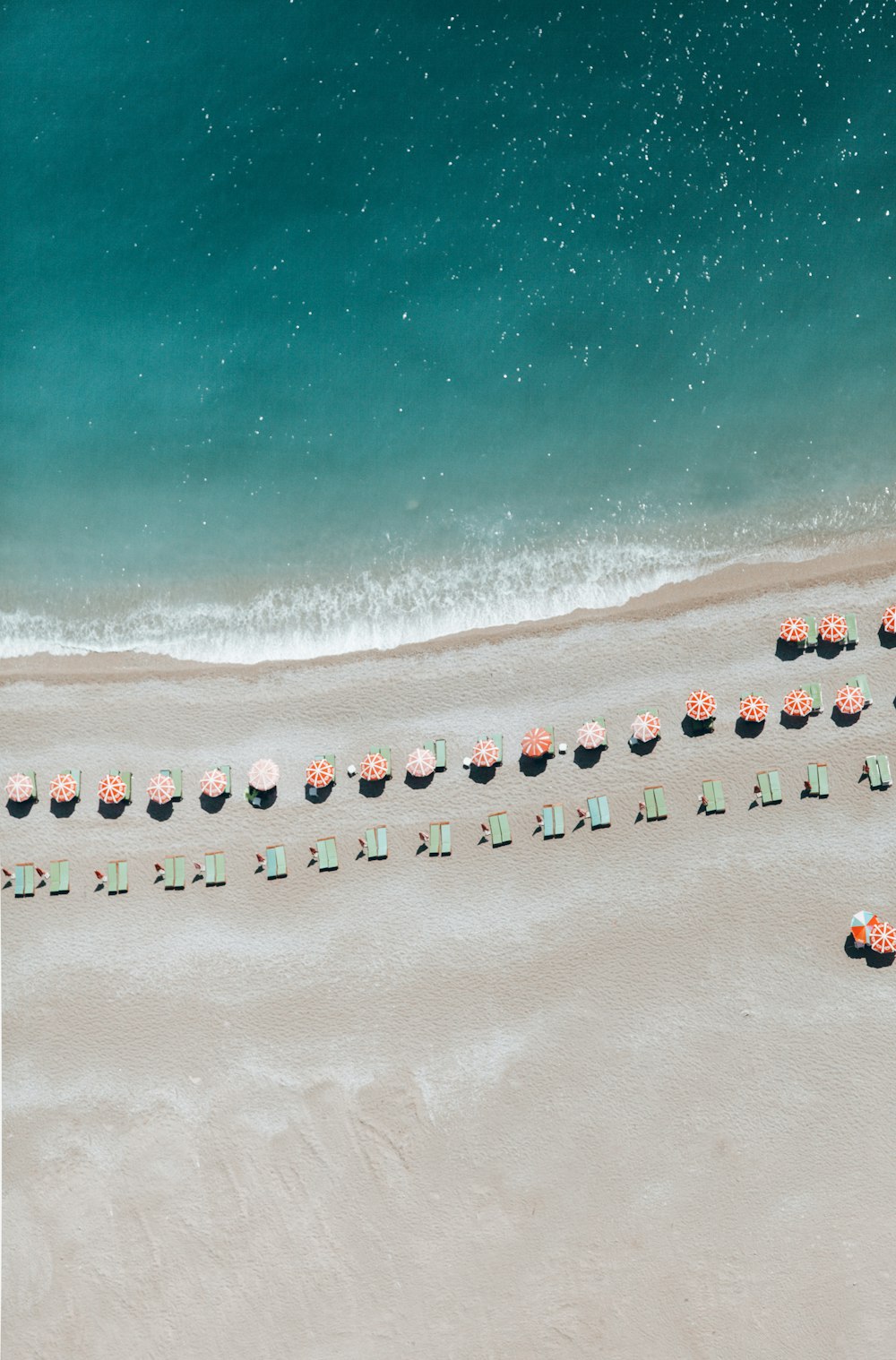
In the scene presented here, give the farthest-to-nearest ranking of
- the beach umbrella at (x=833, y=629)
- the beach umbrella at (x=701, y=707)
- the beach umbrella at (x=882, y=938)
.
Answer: the beach umbrella at (x=833, y=629) → the beach umbrella at (x=701, y=707) → the beach umbrella at (x=882, y=938)

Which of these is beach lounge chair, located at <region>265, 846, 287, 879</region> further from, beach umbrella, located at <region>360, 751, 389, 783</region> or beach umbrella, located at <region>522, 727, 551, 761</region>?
beach umbrella, located at <region>522, 727, 551, 761</region>

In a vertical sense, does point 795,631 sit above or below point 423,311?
below

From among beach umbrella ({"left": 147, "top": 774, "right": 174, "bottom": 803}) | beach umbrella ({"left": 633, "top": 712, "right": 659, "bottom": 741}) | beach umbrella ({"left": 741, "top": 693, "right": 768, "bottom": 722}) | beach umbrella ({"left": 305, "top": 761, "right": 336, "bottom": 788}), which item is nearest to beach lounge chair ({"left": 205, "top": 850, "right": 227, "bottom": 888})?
beach umbrella ({"left": 147, "top": 774, "right": 174, "bottom": 803})

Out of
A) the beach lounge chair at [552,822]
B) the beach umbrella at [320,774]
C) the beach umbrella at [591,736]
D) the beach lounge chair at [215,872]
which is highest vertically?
the beach umbrella at [591,736]

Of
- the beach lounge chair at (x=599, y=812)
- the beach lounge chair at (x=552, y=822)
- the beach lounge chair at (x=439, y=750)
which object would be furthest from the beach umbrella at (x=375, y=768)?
the beach lounge chair at (x=599, y=812)

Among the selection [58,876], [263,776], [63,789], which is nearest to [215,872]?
[263,776]

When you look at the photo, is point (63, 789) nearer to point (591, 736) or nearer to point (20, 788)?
point (20, 788)

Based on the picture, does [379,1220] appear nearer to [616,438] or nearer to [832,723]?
[832,723]

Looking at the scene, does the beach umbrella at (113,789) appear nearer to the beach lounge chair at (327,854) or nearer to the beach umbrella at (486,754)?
the beach lounge chair at (327,854)
